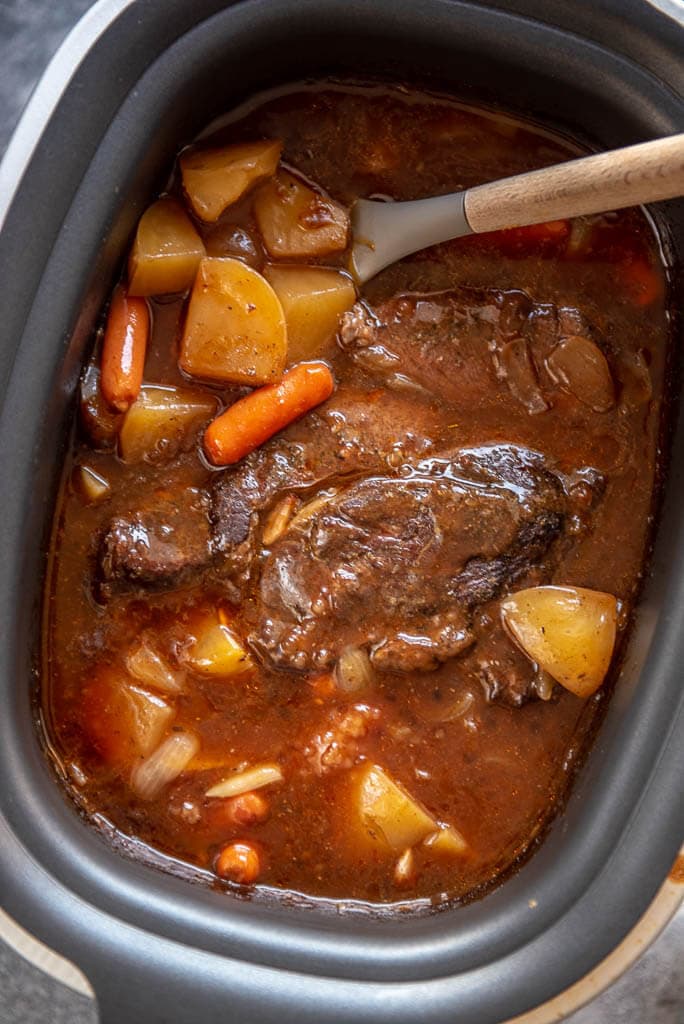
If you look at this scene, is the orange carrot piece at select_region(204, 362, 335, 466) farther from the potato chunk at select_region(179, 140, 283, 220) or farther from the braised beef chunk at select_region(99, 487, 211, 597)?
the potato chunk at select_region(179, 140, 283, 220)

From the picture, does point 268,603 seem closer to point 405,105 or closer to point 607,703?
point 607,703

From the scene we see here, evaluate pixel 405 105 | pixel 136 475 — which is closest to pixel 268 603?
pixel 136 475

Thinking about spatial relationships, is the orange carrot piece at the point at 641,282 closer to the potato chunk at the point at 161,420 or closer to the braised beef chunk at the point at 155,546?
the potato chunk at the point at 161,420

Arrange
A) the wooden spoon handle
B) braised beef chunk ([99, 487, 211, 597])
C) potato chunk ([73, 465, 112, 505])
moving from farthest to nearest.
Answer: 1. potato chunk ([73, 465, 112, 505])
2. braised beef chunk ([99, 487, 211, 597])
3. the wooden spoon handle

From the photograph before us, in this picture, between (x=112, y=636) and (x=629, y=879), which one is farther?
(x=112, y=636)

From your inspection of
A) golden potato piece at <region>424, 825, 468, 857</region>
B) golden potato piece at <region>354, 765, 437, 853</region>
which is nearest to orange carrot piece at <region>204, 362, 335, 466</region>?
golden potato piece at <region>354, 765, 437, 853</region>

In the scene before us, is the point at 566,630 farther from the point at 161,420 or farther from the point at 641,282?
the point at 161,420
